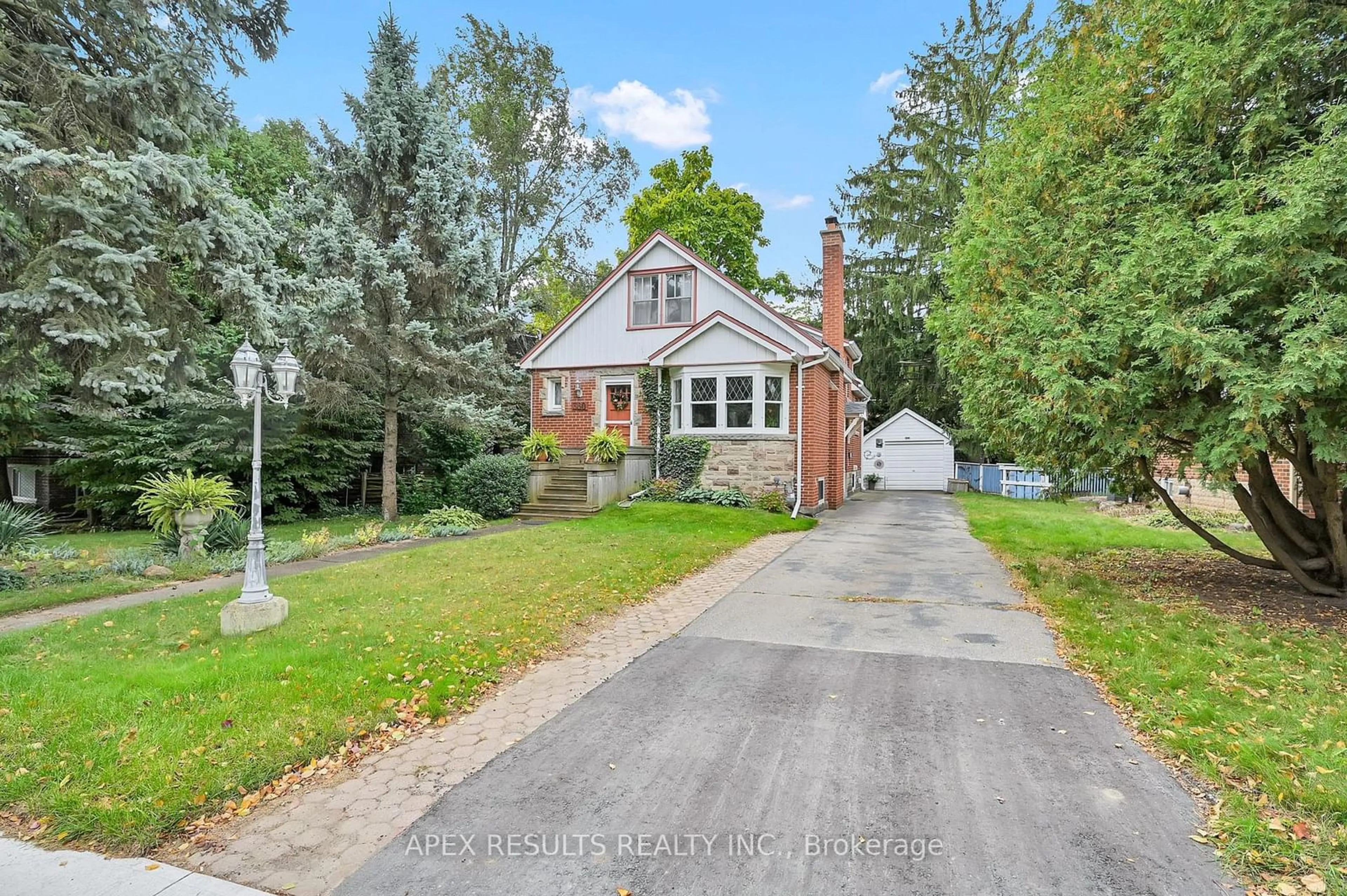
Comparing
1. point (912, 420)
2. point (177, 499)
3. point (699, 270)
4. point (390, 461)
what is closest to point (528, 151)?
point (699, 270)

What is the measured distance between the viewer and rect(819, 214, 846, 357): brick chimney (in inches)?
714

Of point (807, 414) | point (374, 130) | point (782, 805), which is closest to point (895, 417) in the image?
point (807, 414)

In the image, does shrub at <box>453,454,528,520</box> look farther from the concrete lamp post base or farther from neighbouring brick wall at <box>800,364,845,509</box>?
the concrete lamp post base

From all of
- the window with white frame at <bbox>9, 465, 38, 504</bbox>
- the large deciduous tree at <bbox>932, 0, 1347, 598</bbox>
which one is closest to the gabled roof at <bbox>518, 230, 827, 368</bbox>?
the large deciduous tree at <bbox>932, 0, 1347, 598</bbox>

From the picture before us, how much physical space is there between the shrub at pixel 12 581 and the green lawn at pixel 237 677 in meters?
2.40

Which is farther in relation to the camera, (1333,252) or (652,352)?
(652,352)

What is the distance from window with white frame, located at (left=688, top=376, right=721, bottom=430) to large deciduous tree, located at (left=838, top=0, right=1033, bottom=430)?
12.8 m

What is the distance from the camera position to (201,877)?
2658 millimetres

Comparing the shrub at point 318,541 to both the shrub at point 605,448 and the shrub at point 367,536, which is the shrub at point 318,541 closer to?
the shrub at point 367,536

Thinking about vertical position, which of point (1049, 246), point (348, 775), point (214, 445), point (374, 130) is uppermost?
point (374, 130)

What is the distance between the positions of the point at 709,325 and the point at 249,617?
1212 centimetres

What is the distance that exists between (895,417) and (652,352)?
13412mm

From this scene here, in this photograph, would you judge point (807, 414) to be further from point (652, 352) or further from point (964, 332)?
point (964, 332)


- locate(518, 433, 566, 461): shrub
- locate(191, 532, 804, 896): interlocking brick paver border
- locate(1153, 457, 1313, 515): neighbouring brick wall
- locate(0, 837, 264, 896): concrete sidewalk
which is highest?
locate(518, 433, 566, 461): shrub
